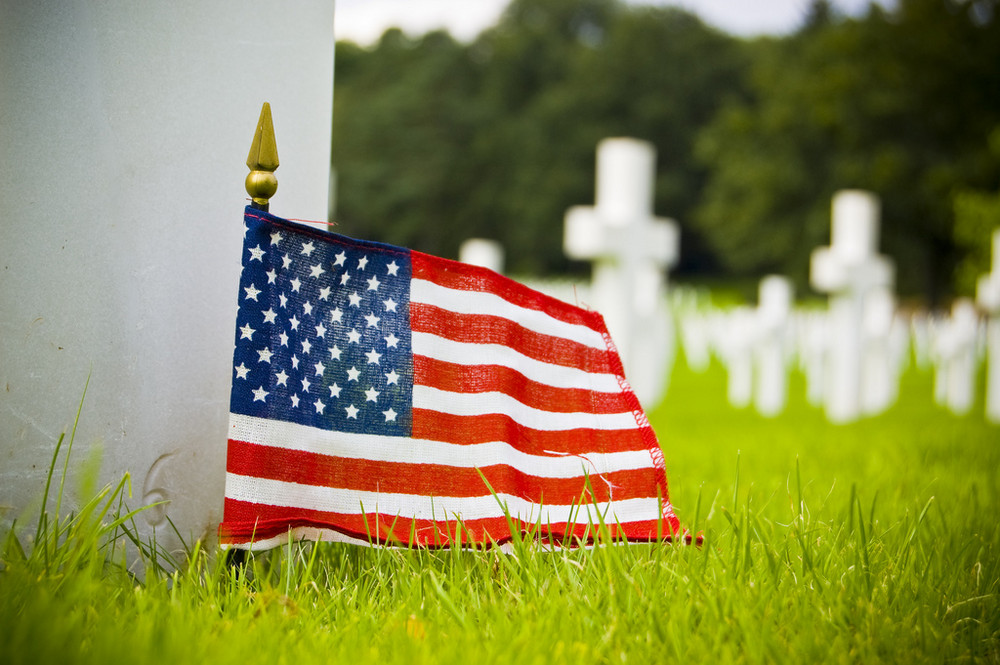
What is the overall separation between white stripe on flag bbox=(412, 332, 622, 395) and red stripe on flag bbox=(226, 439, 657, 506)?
24 centimetres

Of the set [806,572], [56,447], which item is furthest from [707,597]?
[56,447]

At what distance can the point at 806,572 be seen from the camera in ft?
6.68

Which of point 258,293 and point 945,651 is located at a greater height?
Answer: point 258,293

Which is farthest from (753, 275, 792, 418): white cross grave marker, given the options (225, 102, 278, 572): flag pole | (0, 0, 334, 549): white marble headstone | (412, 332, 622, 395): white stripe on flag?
(225, 102, 278, 572): flag pole

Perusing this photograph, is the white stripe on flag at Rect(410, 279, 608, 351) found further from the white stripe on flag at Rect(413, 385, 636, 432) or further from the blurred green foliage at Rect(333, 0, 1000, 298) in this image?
the blurred green foliage at Rect(333, 0, 1000, 298)

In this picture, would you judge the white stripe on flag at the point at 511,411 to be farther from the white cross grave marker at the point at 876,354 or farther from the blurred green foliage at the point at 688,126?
the blurred green foliage at the point at 688,126

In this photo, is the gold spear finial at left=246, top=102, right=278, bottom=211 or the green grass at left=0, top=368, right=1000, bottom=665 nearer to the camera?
the green grass at left=0, top=368, right=1000, bottom=665

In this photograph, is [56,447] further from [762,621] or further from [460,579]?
[762,621]

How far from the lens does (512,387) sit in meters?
2.21

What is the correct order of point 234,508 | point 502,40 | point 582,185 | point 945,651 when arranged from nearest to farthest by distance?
point 945,651
point 234,508
point 582,185
point 502,40

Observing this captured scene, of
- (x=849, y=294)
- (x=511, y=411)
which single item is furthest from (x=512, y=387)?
(x=849, y=294)

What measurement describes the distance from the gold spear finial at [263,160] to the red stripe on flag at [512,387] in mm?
518

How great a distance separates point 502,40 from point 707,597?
45.6 metres

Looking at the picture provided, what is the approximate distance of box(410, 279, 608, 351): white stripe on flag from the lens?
7.01 feet
